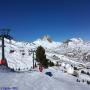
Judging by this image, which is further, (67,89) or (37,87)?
(67,89)

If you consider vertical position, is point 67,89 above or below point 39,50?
below

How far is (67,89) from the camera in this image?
2462cm

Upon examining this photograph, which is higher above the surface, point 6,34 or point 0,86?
point 6,34

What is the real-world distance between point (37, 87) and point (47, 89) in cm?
104

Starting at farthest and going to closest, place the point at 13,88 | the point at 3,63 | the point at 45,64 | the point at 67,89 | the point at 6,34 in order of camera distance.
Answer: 1. the point at 45,64
2. the point at 6,34
3. the point at 3,63
4. the point at 67,89
5. the point at 13,88

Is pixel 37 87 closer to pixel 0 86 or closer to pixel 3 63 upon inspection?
pixel 0 86

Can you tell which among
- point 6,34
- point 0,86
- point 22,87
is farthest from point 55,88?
point 6,34

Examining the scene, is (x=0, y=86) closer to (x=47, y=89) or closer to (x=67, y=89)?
(x=47, y=89)

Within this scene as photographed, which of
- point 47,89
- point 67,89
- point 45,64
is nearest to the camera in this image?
point 47,89

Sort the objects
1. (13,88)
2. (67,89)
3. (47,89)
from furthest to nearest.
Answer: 1. (67,89)
2. (47,89)
3. (13,88)

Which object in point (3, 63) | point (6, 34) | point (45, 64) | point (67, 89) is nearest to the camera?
point (67, 89)

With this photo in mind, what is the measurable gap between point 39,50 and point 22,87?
63561mm

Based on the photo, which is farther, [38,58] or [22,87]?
[38,58]

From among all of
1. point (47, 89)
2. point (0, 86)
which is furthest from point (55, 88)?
point (0, 86)
